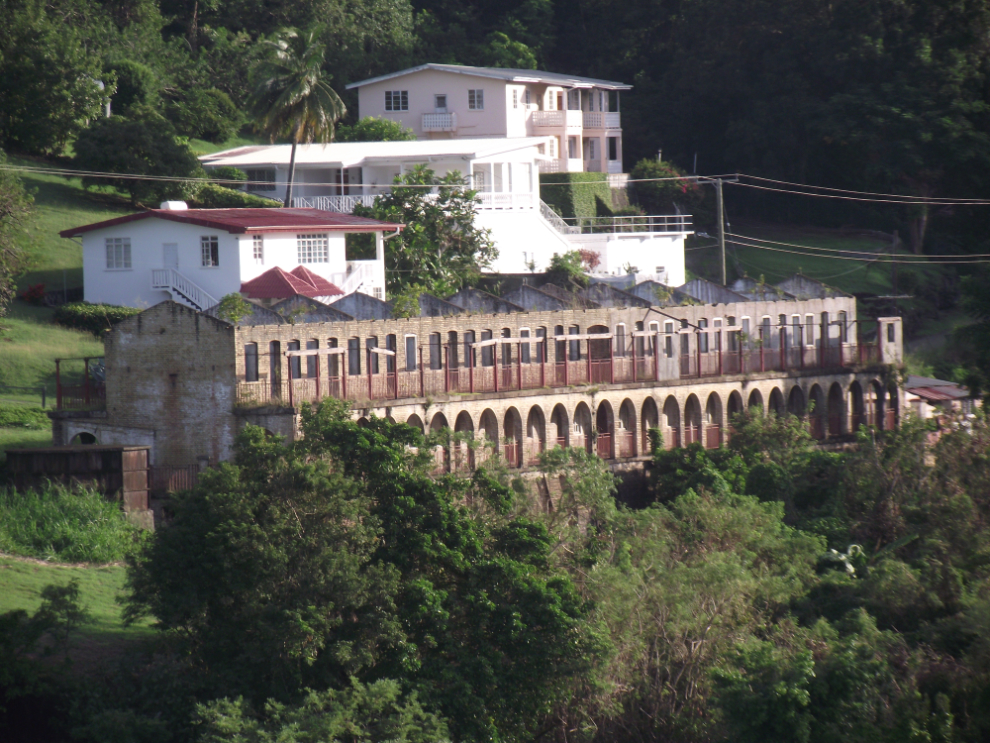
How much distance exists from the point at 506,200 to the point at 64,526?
32498mm

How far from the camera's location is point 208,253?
170 ft

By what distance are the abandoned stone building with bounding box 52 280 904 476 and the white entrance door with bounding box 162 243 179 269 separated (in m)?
5.66

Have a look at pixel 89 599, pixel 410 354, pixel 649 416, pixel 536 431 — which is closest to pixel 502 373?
pixel 536 431

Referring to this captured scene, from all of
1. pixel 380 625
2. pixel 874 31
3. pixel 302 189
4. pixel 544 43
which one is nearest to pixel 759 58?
pixel 874 31

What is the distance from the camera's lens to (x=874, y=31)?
77.9m

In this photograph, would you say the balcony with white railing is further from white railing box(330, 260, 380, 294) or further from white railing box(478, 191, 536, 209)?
white railing box(330, 260, 380, 294)

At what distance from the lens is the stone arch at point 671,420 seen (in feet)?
161

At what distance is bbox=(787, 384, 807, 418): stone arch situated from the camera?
5356cm

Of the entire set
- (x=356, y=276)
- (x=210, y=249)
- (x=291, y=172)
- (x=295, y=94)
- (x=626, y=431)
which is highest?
(x=295, y=94)

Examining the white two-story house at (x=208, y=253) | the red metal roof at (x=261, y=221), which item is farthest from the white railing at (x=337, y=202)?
the white two-story house at (x=208, y=253)

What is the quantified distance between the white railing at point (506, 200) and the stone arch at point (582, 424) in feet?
57.4

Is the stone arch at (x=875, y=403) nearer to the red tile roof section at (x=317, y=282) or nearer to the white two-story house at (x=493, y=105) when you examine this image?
the red tile roof section at (x=317, y=282)

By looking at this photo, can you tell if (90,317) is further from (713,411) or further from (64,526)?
(713,411)

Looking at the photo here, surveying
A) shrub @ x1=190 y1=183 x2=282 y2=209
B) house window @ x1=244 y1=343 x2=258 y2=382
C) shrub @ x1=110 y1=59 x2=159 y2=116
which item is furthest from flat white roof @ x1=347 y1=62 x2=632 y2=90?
house window @ x1=244 y1=343 x2=258 y2=382
